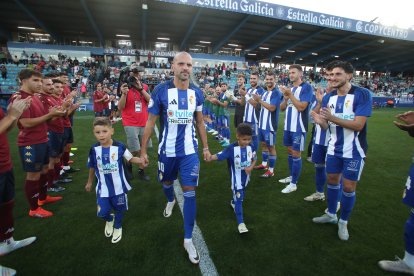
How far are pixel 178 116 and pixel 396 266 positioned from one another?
3120 mm

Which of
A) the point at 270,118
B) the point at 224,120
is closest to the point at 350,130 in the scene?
the point at 270,118

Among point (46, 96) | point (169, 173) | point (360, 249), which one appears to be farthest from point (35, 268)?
point (360, 249)

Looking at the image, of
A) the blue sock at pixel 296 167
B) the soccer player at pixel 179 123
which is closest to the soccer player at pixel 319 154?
the blue sock at pixel 296 167

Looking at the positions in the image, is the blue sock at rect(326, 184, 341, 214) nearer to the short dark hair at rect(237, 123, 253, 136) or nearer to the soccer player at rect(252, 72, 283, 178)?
the short dark hair at rect(237, 123, 253, 136)

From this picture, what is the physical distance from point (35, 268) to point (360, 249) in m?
4.02

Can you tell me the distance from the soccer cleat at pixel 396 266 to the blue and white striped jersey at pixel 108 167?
3.33 metres

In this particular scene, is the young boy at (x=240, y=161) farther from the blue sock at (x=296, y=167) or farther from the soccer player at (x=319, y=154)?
the blue sock at (x=296, y=167)

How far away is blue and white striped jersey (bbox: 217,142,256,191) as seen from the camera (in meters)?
3.51

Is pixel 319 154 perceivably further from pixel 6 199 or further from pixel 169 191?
pixel 6 199

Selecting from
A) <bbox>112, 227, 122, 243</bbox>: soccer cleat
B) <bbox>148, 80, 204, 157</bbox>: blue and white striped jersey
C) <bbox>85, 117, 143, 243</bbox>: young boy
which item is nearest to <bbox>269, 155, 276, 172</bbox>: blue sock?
<bbox>148, 80, 204, 157</bbox>: blue and white striped jersey

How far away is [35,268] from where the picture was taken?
274cm

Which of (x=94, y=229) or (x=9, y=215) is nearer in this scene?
(x=9, y=215)

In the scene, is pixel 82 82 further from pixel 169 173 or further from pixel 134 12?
pixel 169 173

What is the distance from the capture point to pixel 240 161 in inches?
138
